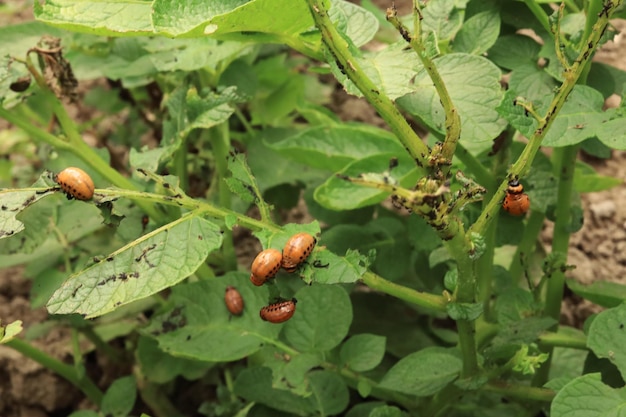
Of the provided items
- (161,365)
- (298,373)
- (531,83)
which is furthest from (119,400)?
(531,83)

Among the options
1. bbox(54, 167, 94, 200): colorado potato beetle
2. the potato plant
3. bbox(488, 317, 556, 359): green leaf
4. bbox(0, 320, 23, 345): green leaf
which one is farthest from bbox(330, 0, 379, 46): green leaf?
bbox(0, 320, 23, 345): green leaf

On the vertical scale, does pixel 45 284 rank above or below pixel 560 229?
below

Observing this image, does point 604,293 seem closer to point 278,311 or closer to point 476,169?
point 476,169

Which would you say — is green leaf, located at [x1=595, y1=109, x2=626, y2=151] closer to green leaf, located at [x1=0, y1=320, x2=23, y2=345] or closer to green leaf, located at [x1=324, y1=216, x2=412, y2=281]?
green leaf, located at [x1=324, y1=216, x2=412, y2=281]

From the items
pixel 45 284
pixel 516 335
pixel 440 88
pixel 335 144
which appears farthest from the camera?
pixel 45 284

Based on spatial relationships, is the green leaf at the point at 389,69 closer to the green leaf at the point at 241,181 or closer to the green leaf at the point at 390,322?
the green leaf at the point at 241,181

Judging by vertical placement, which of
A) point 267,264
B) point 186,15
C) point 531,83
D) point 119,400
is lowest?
point 119,400

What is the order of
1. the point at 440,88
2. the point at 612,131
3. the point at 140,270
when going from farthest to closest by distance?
the point at 612,131 < the point at 140,270 < the point at 440,88
